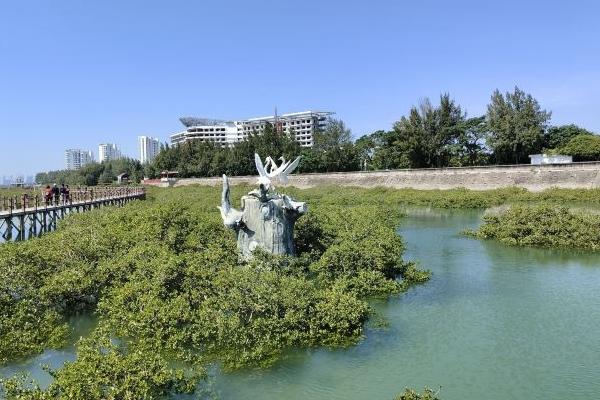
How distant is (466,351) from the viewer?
11219 millimetres

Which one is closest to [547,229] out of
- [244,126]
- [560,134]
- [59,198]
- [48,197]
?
[48,197]

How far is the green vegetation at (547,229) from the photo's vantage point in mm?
21906

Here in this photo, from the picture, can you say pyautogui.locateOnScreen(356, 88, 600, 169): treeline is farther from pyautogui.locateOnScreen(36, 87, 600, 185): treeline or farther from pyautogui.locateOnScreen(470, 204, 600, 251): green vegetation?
pyautogui.locateOnScreen(470, 204, 600, 251): green vegetation

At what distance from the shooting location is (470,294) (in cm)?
1541

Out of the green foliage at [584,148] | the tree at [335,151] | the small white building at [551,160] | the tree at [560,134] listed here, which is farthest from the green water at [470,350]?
the tree at [335,151]

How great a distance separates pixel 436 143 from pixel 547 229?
36608 mm

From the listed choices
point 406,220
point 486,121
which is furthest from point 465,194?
point 486,121

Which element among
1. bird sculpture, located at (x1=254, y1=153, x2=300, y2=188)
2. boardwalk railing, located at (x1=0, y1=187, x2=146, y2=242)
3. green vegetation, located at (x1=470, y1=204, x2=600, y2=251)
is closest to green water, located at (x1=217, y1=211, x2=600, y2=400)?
green vegetation, located at (x1=470, y1=204, x2=600, y2=251)

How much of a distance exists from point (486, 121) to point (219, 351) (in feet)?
173

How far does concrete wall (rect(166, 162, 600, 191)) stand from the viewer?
43406 millimetres

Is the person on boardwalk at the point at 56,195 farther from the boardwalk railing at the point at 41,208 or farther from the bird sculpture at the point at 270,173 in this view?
the bird sculpture at the point at 270,173

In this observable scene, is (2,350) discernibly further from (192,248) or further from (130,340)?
(192,248)

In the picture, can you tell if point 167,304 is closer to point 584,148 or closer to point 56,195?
point 56,195

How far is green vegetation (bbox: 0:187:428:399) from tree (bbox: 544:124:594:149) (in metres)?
46.6
